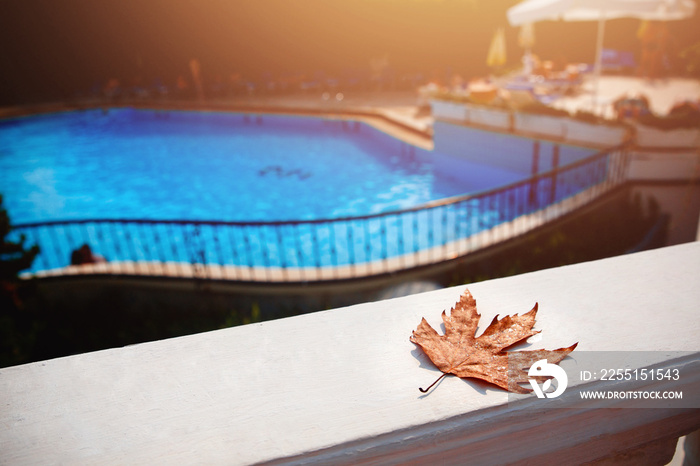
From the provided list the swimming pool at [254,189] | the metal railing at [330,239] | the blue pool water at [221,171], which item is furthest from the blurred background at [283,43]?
the metal railing at [330,239]

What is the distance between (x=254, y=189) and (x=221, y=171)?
203 cm

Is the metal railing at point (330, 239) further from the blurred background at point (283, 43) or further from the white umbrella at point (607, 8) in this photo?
the blurred background at point (283, 43)

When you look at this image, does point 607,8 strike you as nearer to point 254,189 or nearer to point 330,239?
point 330,239

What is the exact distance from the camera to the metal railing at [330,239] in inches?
241

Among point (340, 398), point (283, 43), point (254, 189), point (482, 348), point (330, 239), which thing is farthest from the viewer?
point (283, 43)

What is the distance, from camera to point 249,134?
686 inches

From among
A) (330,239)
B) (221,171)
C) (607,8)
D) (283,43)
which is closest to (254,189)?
(221,171)

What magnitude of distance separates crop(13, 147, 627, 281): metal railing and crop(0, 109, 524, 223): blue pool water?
Result: 108 centimetres

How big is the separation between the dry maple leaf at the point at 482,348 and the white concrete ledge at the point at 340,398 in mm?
23

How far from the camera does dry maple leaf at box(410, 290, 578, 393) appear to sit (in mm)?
775

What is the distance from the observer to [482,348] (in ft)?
2.77

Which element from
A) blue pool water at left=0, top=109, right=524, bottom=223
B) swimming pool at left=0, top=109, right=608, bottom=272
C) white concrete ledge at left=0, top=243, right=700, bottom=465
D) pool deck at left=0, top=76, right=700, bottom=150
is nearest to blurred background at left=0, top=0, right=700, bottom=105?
pool deck at left=0, top=76, right=700, bottom=150

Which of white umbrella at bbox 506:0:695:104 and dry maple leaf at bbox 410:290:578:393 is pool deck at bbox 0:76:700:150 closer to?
white umbrella at bbox 506:0:695:104

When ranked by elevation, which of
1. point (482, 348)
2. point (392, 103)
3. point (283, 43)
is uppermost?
point (283, 43)
